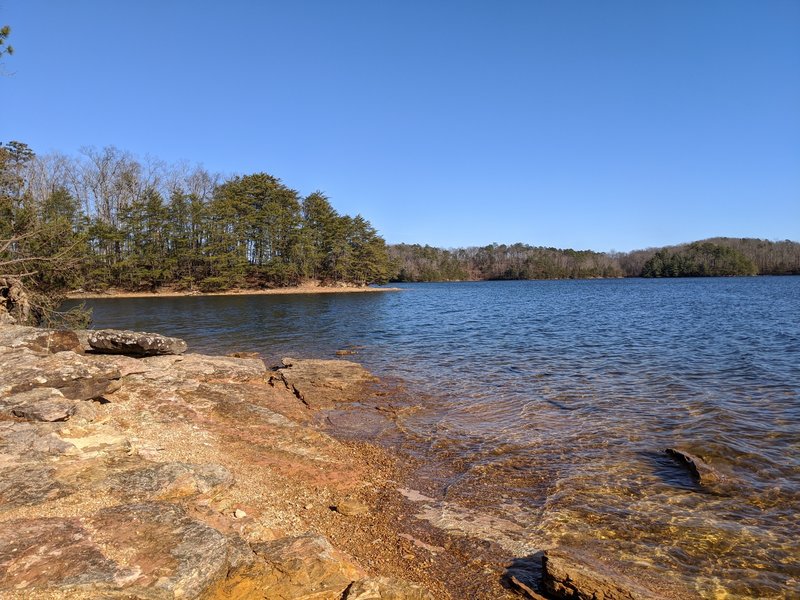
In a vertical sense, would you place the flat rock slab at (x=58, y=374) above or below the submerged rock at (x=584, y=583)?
above

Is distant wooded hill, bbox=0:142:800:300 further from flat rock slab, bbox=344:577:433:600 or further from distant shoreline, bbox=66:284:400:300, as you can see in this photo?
flat rock slab, bbox=344:577:433:600

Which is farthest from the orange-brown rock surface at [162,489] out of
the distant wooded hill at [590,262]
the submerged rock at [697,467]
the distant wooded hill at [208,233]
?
the distant wooded hill at [590,262]

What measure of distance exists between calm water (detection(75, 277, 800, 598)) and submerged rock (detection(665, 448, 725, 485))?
0.54 ft

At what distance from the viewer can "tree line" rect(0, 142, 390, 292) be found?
57.0m

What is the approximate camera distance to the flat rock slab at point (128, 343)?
39.4 feet

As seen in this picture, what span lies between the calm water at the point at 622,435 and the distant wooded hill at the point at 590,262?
99506mm

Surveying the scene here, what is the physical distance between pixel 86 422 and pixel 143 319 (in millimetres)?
26292

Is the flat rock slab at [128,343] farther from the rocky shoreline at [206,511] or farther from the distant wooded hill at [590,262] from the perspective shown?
the distant wooded hill at [590,262]

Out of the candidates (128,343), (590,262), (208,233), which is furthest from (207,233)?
(590,262)

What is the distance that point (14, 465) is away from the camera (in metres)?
5.39

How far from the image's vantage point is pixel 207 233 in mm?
60812

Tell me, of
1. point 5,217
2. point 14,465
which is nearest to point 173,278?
point 5,217

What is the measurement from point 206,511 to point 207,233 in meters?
61.1

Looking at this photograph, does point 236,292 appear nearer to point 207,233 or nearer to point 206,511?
point 207,233
